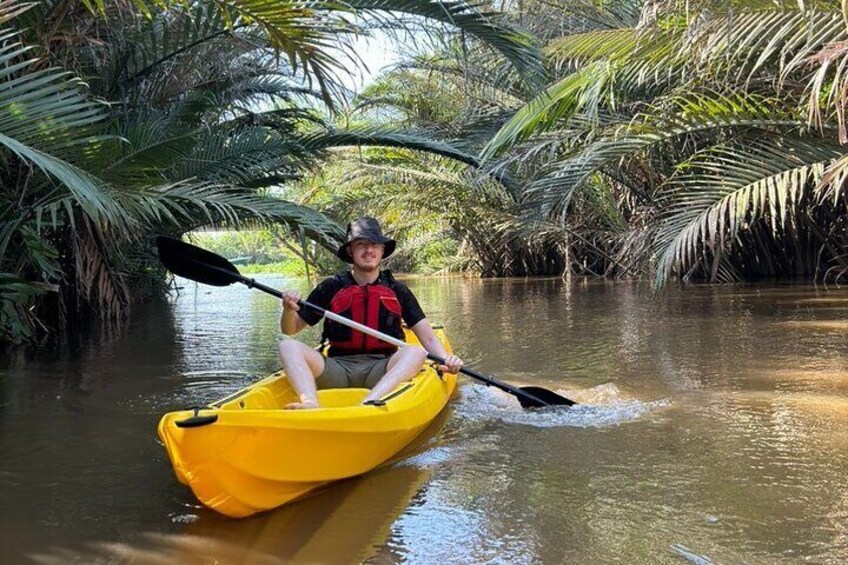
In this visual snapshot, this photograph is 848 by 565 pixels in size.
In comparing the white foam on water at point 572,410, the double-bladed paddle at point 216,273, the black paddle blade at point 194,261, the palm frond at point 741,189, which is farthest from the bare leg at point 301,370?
the palm frond at point 741,189

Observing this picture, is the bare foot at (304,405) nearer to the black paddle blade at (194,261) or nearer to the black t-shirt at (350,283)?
the black t-shirt at (350,283)

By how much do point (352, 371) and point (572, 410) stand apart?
138 cm

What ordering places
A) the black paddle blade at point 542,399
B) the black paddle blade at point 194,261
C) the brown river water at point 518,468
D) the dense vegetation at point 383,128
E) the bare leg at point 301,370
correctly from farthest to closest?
1. the dense vegetation at point 383,128
2. the black paddle blade at point 194,261
3. the black paddle blade at point 542,399
4. the bare leg at point 301,370
5. the brown river water at point 518,468

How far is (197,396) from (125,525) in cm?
264

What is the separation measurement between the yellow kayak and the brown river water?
0.39 feet

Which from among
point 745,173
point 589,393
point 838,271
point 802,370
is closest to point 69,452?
point 589,393

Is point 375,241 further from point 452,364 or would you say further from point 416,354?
point 452,364

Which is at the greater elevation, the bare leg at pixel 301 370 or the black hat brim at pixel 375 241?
the black hat brim at pixel 375 241

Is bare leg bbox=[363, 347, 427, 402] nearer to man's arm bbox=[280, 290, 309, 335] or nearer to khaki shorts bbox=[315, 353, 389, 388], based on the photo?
khaki shorts bbox=[315, 353, 389, 388]

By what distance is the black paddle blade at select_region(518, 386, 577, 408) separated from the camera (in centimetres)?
512

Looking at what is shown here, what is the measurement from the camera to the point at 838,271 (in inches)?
544

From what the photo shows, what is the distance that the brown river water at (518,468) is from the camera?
2939mm

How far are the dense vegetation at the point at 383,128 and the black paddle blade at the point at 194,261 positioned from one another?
42 centimetres

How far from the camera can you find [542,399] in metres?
5.20
